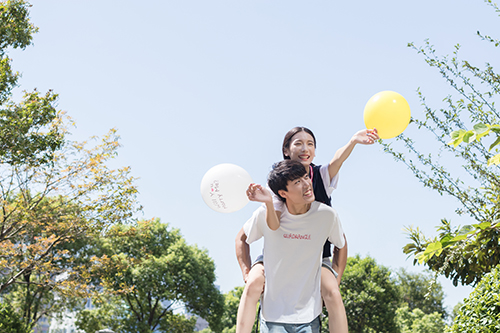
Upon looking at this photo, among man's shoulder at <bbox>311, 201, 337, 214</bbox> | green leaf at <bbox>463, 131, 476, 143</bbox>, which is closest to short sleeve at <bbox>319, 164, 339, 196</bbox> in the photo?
man's shoulder at <bbox>311, 201, 337, 214</bbox>

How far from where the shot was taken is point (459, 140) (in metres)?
3.13

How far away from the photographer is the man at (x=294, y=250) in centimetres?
352

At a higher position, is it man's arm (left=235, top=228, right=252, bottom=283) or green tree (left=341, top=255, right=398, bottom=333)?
green tree (left=341, top=255, right=398, bottom=333)

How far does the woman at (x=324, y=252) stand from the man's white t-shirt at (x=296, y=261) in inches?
3.4

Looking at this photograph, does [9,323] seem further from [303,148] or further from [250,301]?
[303,148]

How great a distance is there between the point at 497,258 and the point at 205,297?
63.9 feet

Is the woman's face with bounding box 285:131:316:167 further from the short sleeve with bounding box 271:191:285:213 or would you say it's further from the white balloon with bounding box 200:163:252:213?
the white balloon with bounding box 200:163:252:213

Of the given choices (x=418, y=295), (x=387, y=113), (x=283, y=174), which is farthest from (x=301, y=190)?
(x=418, y=295)

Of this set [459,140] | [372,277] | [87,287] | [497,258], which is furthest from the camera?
[372,277]

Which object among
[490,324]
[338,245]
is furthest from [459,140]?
[490,324]

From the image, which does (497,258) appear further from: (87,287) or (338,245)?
(87,287)

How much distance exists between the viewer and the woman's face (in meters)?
3.88

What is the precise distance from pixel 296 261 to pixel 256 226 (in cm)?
42

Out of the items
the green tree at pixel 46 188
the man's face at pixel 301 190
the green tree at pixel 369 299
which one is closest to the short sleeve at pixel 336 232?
the man's face at pixel 301 190
